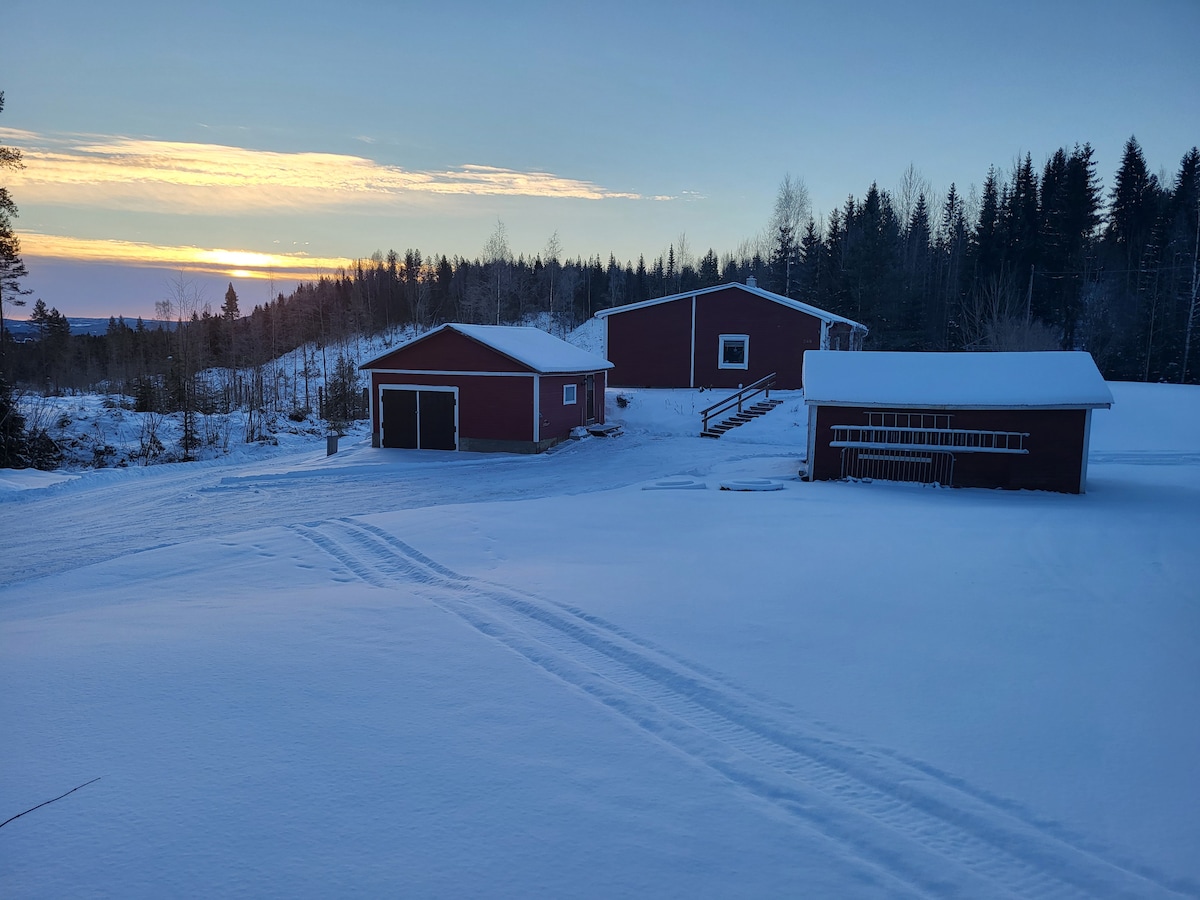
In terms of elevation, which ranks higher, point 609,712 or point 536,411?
point 536,411

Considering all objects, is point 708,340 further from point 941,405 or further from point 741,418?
point 941,405

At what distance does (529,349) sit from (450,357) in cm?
248

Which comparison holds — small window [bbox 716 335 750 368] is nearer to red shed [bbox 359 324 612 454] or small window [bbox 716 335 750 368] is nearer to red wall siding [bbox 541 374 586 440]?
red wall siding [bbox 541 374 586 440]

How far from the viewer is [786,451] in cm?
2281

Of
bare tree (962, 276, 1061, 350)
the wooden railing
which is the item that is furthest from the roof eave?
bare tree (962, 276, 1061, 350)

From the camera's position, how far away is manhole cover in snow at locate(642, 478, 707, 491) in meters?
16.0

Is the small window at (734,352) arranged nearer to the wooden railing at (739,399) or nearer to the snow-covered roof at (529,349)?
the wooden railing at (739,399)

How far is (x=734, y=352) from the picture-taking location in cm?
3200

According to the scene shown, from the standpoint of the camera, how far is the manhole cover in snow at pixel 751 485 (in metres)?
15.9

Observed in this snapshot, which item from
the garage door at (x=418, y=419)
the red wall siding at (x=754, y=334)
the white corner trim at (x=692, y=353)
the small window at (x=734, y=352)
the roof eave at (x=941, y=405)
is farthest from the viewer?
the white corner trim at (x=692, y=353)

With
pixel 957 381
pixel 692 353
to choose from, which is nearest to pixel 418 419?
pixel 692 353

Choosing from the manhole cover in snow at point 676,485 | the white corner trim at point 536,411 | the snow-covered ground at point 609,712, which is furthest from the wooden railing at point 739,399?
the snow-covered ground at point 609,712

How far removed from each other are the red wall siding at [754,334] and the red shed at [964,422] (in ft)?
42.5

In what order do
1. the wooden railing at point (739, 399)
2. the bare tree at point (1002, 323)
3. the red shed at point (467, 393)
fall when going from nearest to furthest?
1. the red shed at point (467, 393)
2. the wooden railing at point (739, 399)
3. the bare tree at point (1002, 323)
